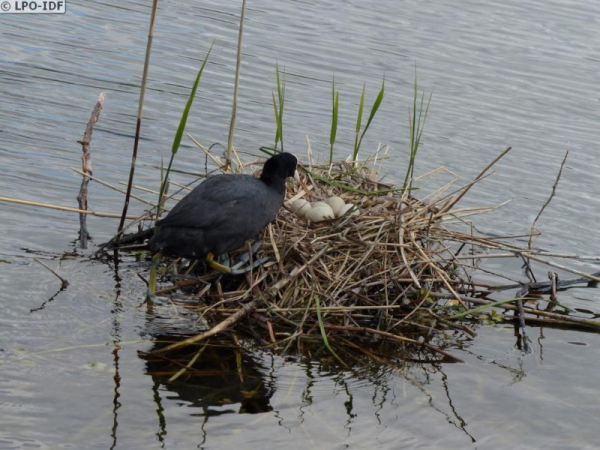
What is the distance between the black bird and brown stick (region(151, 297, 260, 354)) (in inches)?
11.1

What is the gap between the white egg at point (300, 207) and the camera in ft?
19.4

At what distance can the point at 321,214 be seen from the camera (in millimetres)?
5746

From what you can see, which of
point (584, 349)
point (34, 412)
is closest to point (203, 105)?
point (584, 349)

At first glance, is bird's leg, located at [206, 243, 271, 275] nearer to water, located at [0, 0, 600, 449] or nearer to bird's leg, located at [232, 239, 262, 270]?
bird's leg, located at [232, 239, 262, 270]

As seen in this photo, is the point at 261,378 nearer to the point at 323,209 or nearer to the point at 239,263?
the point at 239,263

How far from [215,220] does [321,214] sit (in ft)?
2.29

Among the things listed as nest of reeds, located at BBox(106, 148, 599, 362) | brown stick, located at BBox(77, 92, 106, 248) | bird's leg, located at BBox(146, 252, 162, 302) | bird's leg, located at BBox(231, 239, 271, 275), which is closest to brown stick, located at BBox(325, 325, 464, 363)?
nest of reeds, located at BBox(106, 148, 599, 362)

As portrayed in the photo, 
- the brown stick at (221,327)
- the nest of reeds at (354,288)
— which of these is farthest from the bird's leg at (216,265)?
the brown stick at (221,327)

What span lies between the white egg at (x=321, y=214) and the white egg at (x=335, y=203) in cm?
6

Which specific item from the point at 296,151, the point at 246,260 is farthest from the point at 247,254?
the point at 296,151

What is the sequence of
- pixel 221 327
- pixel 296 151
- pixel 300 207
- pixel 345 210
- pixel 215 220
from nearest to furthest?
pixel 221 327
pixel 215 220
pixel 345 210
pixel 300 207
pixel 296 151

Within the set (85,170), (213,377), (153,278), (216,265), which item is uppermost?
(85,170)

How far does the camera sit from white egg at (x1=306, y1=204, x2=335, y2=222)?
5.75 metres

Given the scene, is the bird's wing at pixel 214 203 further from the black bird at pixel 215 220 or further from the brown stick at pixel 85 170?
the brown stick at pixel 85 170
